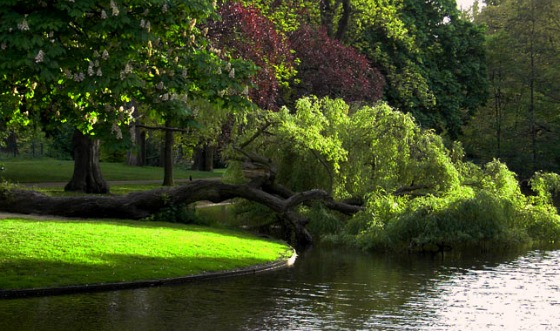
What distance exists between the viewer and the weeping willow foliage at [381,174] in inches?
1163

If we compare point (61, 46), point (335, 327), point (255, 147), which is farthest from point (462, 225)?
point (61, 46)

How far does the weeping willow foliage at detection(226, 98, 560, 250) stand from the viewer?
96.9ft

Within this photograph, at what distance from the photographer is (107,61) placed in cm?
1625

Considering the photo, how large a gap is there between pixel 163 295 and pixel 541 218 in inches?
729

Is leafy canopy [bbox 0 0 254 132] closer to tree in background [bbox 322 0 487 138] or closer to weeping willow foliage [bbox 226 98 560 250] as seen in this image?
weeping willow foliage [bbox 226 98 560 250]

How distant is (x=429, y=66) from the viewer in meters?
62.2

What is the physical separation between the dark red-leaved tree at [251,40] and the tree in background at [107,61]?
19454 millimetres

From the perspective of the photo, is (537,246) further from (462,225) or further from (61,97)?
(61,97)

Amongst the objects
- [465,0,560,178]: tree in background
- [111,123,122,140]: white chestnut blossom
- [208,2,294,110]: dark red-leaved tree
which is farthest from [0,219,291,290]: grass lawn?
[465,0,560,178]: tree in background

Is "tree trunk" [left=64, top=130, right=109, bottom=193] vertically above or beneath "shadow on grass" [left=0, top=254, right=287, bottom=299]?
above

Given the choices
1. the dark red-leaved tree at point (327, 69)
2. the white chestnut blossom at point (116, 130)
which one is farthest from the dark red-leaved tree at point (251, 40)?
the white chestnut blossom at point (116, 130)

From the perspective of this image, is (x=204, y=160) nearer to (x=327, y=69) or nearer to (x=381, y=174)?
(x=327, y=69)

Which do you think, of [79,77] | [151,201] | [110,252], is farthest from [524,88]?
[79,77]

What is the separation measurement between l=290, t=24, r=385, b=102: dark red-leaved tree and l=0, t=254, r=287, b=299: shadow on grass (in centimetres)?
2574
